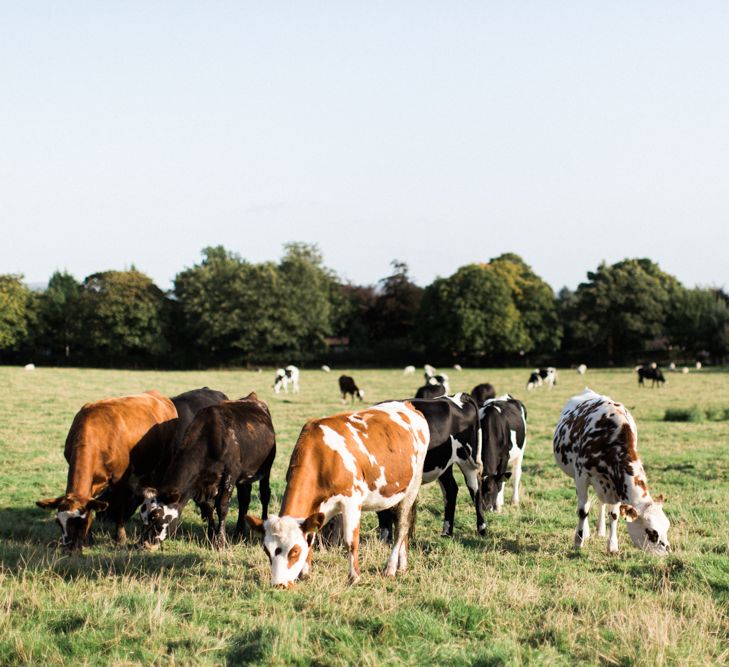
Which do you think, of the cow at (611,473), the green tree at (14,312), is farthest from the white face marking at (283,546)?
the green tree at (14,312)

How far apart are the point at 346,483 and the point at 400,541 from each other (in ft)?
3.46

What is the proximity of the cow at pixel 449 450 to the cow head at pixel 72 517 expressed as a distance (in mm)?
3526

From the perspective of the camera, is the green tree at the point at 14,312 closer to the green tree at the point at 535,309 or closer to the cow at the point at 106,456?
the green tree at the point at 535,309

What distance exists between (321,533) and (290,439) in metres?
10.8

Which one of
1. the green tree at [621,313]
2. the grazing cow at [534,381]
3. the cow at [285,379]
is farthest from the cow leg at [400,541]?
the green tree at [621,313]

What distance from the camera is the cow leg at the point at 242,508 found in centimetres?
979

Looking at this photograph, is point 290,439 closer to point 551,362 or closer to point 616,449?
point 616,449

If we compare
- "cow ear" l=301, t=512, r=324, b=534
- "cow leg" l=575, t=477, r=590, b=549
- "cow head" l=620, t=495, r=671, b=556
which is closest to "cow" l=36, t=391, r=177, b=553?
"cow ear" l=301, t=512, r=324, b=534

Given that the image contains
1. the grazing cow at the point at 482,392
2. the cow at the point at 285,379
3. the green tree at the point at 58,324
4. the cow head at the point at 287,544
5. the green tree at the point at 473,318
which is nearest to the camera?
the cow head at the point at 287,544

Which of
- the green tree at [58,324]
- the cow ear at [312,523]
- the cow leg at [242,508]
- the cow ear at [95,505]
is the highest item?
the green tree at [58,324]

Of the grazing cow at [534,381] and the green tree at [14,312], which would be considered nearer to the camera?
the grazing cow at [534,381]

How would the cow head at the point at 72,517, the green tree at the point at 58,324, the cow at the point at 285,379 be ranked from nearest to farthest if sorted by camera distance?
the cow head at the point at 72,517
the cow at the point at 285,379
the green tree at the point at 58,324

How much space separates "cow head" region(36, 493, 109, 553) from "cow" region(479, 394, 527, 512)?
528 cm

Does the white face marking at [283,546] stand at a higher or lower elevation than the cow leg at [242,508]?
higher
